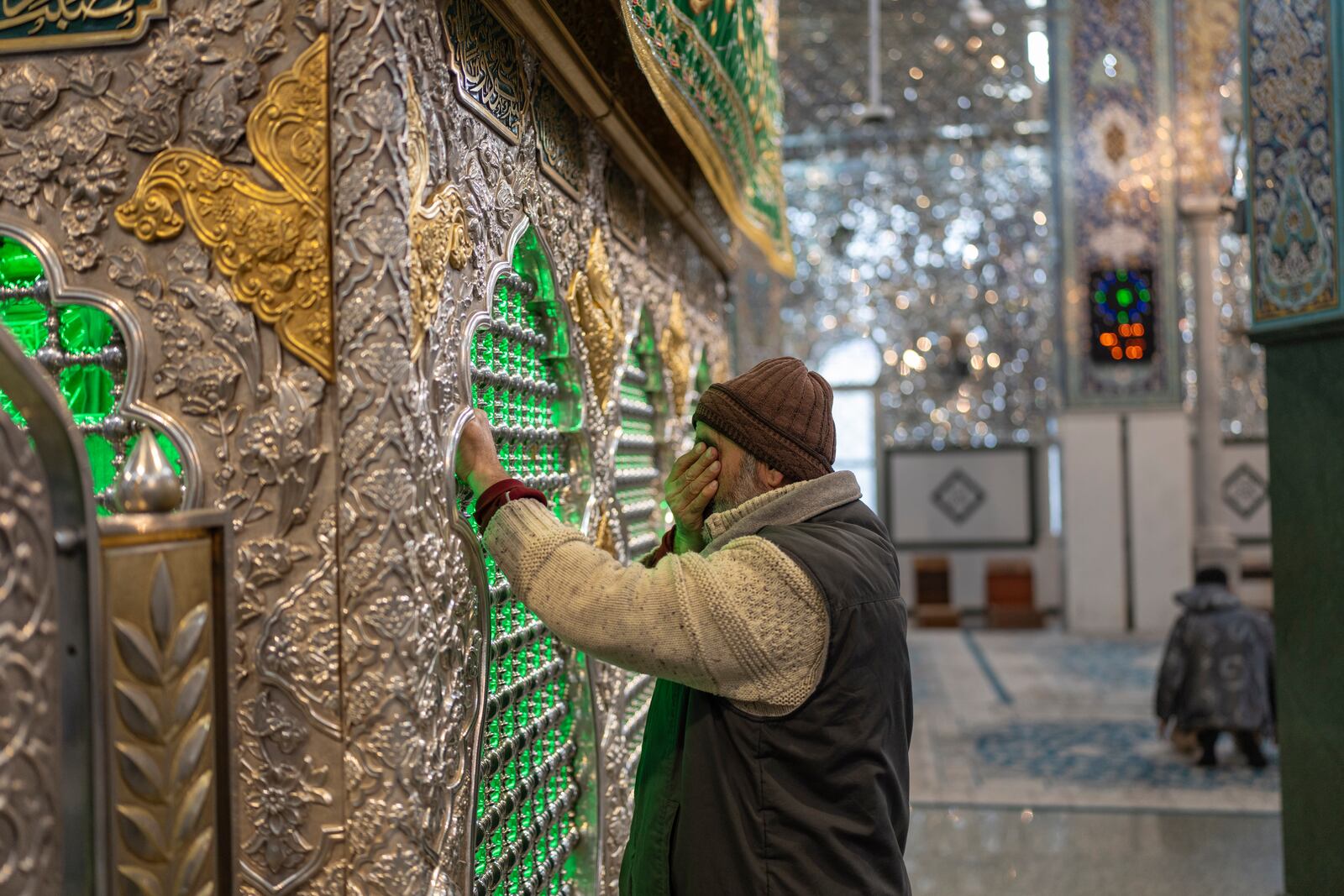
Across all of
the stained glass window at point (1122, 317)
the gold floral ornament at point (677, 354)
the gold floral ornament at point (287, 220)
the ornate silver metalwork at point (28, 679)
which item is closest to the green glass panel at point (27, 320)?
the gold floral ornament at point (287, 220)

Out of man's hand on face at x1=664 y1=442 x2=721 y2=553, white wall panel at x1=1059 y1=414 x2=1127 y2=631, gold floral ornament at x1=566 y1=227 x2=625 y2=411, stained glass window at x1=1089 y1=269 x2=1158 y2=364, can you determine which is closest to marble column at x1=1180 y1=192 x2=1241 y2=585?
stained glass window at x1=1089 y1=269 x2=1158 y2=364

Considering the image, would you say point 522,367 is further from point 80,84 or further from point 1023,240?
point 1023,240

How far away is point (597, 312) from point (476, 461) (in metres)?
0.78

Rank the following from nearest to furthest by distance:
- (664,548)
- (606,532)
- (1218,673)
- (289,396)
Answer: (289,396) < (664,548) < (606,532) < (1218,673)

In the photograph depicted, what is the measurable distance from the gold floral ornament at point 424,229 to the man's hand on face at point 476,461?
185 mm

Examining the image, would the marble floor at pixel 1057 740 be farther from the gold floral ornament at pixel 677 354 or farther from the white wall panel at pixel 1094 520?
the gold floral ornament at pixel 677 354

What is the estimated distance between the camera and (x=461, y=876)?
1.46 m

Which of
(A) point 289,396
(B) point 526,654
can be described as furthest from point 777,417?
(B) point 526,654

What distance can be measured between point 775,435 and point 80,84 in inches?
35.7

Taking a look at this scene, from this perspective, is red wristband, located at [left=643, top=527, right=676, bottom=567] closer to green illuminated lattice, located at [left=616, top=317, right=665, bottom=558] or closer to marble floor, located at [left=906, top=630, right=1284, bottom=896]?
green illuminated lattice, located at [left=616, top=317, right=665, bottom=558]

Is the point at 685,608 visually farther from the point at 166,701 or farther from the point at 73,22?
the point at 73,22

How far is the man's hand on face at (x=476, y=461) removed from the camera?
148 cm

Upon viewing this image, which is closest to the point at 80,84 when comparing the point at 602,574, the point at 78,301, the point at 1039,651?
the point at 78,301

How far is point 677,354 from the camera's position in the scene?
3246 mm
